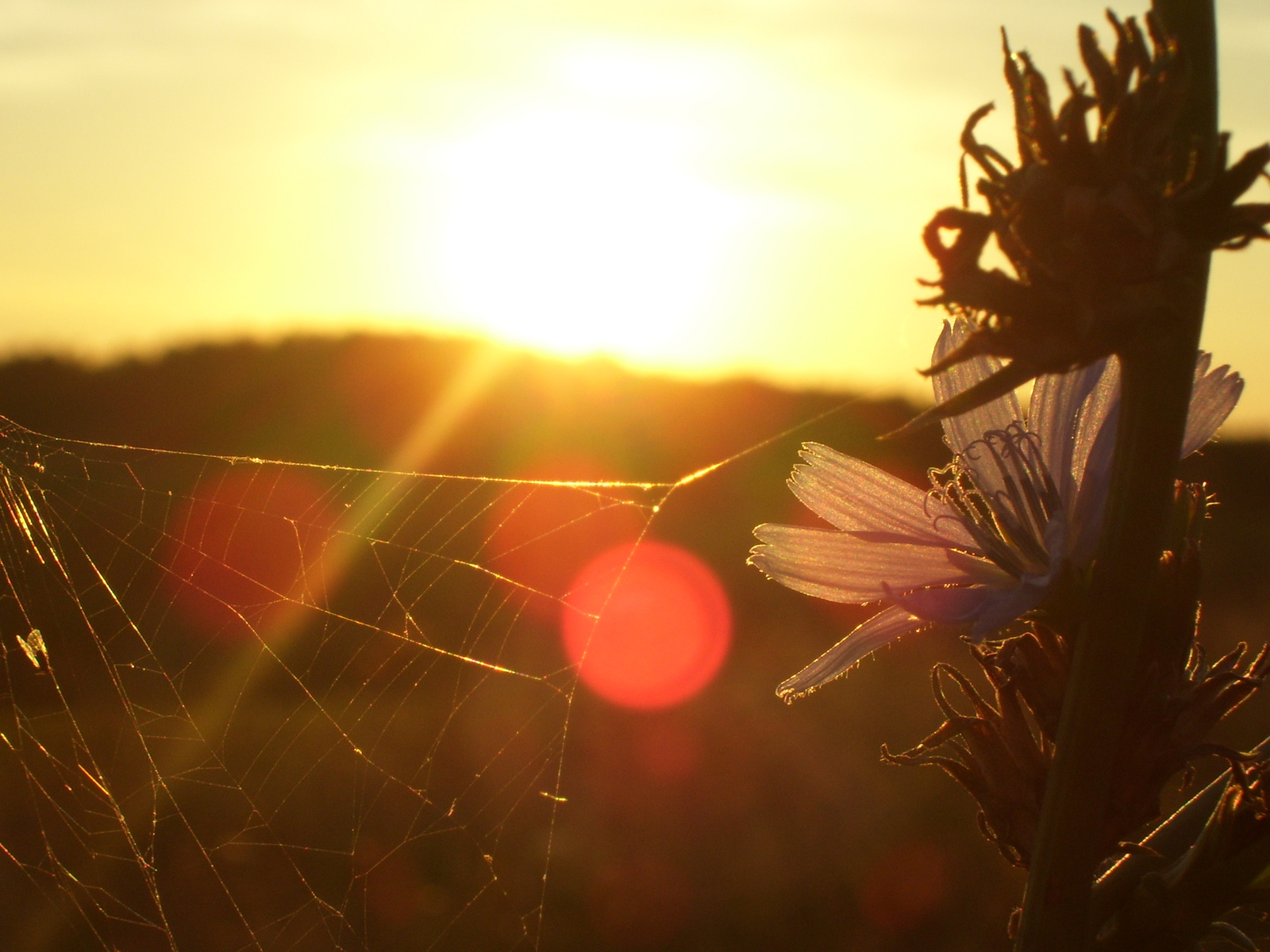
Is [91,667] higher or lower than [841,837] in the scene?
higher

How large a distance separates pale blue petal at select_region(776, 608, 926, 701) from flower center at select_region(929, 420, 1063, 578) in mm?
137

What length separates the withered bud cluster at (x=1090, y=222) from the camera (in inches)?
28.1

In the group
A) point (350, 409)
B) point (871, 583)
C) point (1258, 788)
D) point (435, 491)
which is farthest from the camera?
point (350, 409)

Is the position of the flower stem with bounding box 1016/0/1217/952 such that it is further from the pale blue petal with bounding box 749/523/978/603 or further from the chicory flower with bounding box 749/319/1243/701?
the pale blue petal with bounding box 749/523/978/603

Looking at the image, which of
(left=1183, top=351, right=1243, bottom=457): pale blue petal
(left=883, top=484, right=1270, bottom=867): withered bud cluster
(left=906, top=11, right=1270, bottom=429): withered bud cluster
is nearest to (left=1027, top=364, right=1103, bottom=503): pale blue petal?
(left=1183, top=351, right=1243, bottom=457): pale blue petal

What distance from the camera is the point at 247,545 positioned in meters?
2.67

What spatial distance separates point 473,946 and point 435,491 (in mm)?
3211

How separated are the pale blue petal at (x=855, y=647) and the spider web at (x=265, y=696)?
492 mm

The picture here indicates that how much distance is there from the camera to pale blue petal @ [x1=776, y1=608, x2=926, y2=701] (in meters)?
1.19

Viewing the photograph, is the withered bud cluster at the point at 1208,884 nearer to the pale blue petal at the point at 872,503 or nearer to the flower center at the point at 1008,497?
the flower center at the point at 1008,497

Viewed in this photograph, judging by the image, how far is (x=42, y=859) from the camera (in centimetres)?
467

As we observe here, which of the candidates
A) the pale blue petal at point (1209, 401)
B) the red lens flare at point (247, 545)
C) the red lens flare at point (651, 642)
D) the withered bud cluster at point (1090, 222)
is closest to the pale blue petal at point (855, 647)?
the pale blue petal at point (1209, 401)

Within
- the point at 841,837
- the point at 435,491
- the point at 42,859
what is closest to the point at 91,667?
the point at 42,859

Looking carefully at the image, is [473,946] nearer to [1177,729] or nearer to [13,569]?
[13,569]
